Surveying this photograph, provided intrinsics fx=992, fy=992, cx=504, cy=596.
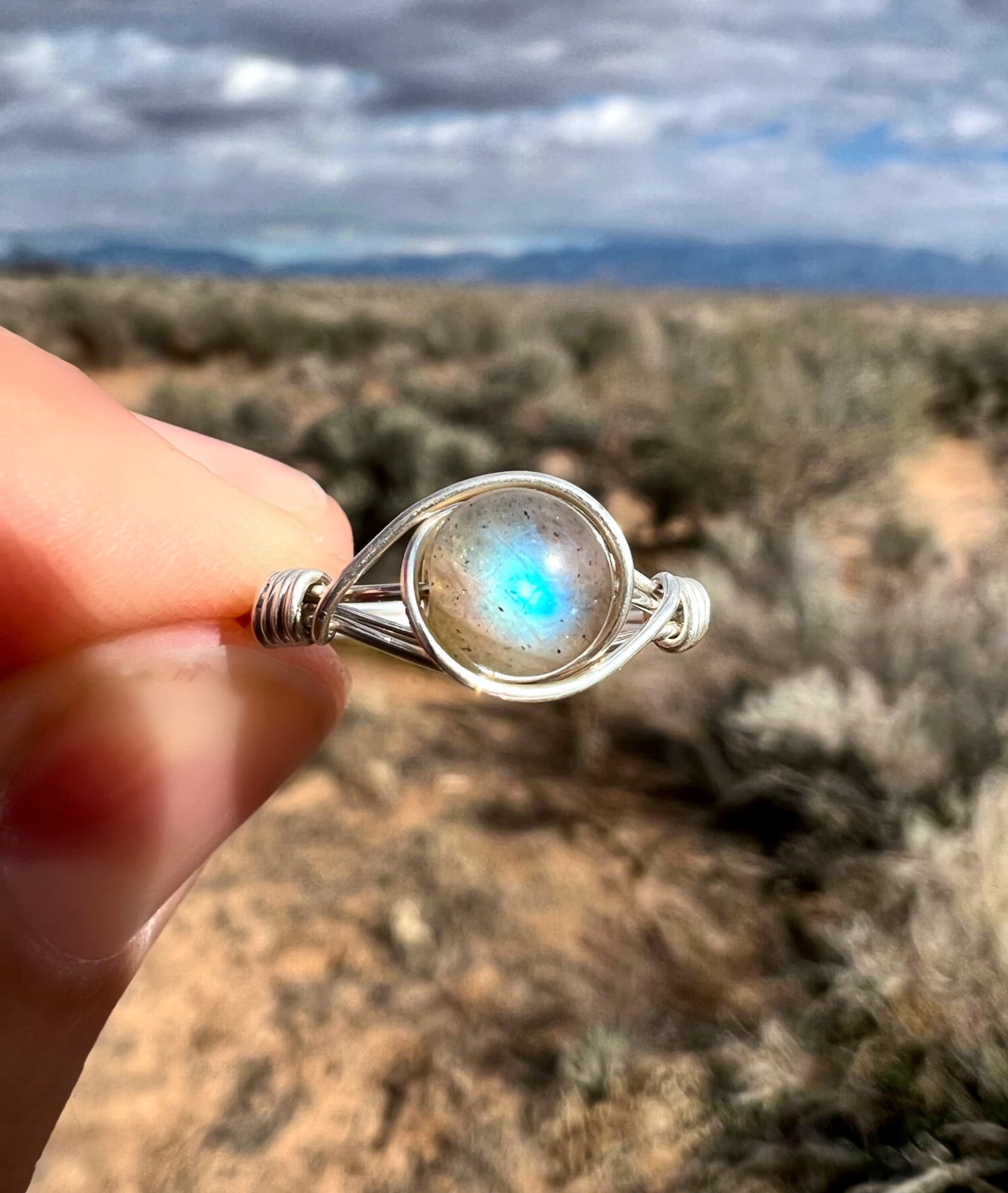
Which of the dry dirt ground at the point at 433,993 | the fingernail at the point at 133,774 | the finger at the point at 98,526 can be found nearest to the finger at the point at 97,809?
the fingernail at the point at 133,774

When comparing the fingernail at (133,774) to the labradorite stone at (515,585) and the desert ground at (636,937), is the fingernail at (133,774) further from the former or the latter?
the desert ground at (636,937)

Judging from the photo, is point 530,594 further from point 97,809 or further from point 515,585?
point 97,809

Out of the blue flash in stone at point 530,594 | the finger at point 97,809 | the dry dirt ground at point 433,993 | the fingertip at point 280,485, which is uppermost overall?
the blue flash in stone at point 530,594

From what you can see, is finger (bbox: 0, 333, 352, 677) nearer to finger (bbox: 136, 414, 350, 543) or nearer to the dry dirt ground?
finger (bbox: 136, 414, 350, 543)

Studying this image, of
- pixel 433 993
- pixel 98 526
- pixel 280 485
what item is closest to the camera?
pixel 98 526

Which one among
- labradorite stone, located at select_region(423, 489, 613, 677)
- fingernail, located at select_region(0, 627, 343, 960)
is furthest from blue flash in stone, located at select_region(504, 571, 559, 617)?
fingernail, located at select_region(0, 627, 343, 960)

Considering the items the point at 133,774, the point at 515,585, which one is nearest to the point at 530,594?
the point at 515,585

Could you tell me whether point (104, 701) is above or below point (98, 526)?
below

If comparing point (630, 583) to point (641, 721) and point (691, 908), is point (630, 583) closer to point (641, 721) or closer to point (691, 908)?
point (691, 908)
